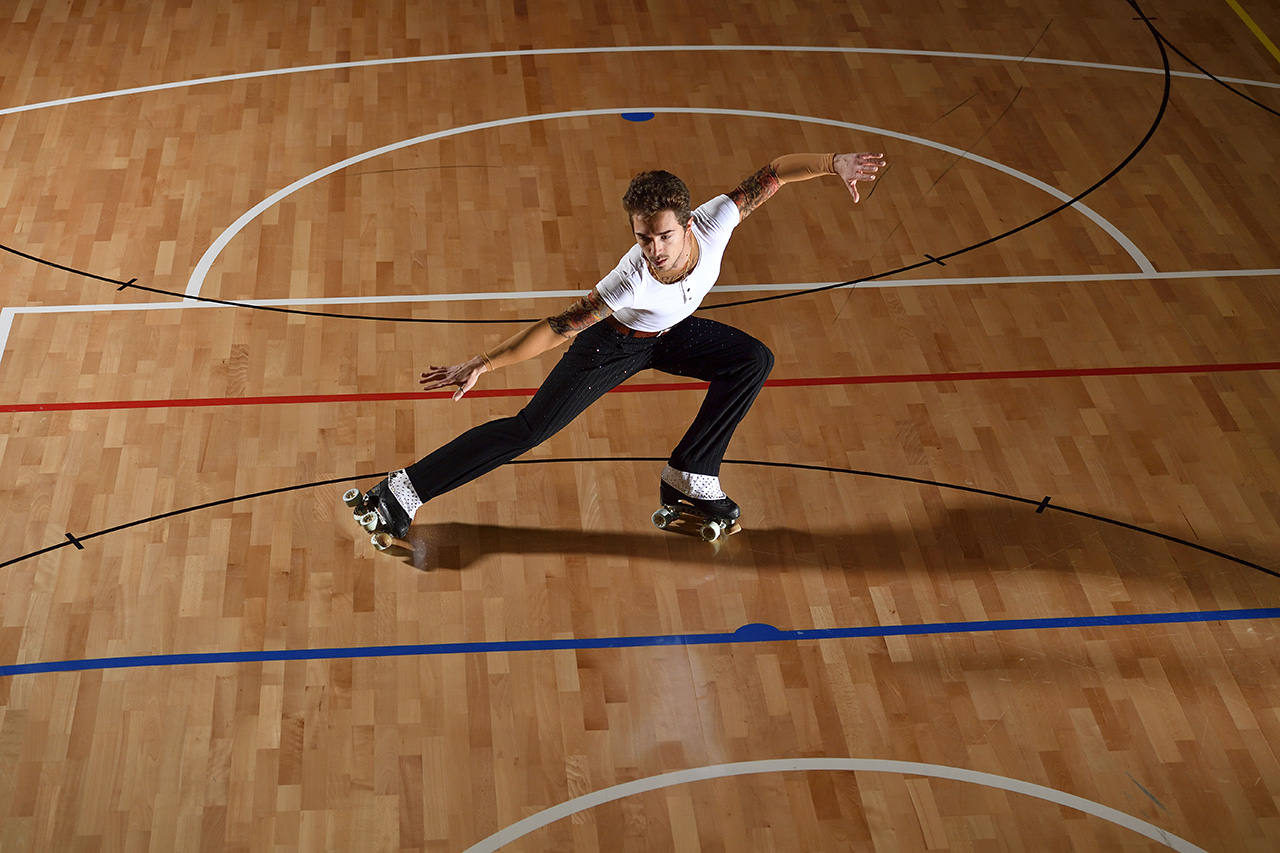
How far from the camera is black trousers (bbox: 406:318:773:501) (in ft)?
12.1

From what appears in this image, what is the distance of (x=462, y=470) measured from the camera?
3.79 metres

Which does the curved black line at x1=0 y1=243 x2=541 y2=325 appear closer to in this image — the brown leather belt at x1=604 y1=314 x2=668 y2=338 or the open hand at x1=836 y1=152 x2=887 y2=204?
the brown leather belt at x1=604 y1=314 x2=668 y2=338

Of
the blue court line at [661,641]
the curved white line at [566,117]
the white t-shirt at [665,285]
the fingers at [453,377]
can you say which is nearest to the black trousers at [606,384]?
the white t-shirt at [665,285]

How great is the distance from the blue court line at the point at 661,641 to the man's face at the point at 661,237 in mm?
1178

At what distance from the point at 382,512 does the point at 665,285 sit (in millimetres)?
1230

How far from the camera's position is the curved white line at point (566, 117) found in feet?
16.7

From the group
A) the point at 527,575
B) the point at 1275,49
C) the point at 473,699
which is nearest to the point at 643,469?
the point at 527,575

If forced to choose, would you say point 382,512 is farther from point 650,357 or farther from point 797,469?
point 797,469

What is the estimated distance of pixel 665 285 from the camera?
348 cm

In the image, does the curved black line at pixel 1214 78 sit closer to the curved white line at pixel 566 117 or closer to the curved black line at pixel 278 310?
the curved white line at pixel 566 117

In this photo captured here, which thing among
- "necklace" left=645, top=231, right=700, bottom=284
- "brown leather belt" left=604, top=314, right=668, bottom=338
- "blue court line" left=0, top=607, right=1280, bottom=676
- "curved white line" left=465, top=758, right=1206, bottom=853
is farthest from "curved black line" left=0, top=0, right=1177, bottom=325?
"curved white line" left=465, top=758, right=1206, bottom=853

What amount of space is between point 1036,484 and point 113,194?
422cm

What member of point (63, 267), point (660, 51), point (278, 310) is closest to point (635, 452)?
point (278, 310)

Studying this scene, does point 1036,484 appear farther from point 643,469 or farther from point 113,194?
point 113,194
